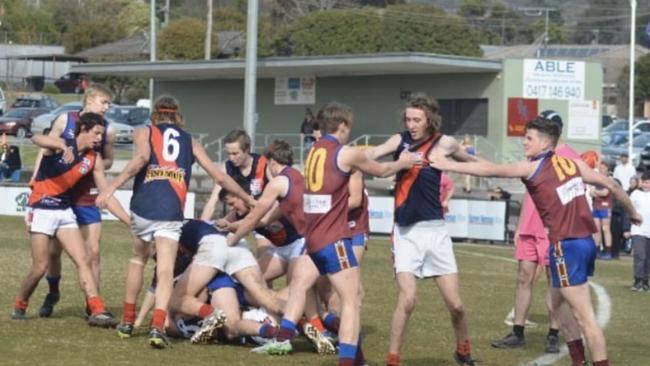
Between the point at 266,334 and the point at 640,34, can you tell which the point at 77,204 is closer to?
the point at 266,334

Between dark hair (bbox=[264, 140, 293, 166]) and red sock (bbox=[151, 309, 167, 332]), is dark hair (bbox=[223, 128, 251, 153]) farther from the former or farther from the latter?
red sock (bbox=[151, 309, 167, 332])

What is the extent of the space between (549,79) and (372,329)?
109ft

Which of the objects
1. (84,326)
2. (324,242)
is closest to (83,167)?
(84,326)

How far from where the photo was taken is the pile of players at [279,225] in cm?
1028

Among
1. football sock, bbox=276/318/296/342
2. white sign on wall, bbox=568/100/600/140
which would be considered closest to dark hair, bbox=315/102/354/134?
football sock, bbox=276/318/296/342

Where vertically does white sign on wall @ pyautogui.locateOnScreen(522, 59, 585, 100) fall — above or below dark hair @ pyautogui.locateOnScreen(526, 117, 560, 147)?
above

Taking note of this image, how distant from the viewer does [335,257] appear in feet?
33.4

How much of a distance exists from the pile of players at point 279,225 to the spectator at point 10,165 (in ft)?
81.9

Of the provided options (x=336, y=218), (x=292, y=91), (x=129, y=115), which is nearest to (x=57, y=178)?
(x=336, y=218)

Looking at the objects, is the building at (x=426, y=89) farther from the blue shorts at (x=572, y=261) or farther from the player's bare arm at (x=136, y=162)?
the blue shorts at (x=572, y=261)

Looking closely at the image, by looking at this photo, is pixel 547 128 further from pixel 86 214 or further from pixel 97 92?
pixel 86 214

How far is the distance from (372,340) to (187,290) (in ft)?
6.26

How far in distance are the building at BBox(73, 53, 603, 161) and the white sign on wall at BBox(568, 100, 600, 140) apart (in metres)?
0.03

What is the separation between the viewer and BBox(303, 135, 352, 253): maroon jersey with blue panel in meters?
10.2
